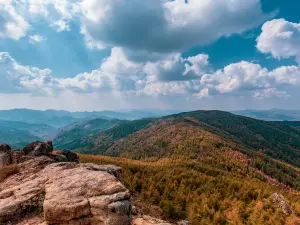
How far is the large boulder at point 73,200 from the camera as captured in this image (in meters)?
17.8

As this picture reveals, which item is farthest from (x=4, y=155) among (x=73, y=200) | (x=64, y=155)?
(x=73, y=200)

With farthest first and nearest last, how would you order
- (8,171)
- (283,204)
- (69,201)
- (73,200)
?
1. (283,204)
2. (8,171)
3. (73,200)
4. (69,201)

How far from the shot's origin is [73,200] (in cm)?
1852

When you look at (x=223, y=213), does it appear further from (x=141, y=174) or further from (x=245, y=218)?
(x=141, y=174)

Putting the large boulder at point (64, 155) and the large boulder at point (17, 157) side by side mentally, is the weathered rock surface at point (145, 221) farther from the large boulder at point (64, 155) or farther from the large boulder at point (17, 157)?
the large boulder at point (64, 155)

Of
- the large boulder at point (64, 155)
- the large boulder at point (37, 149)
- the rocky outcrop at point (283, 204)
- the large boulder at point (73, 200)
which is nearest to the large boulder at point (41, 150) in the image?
the large boulder at point (37, 149)

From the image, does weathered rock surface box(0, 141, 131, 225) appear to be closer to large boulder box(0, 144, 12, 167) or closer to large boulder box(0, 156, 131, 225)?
large boulder box(0, 156, 131, 225)

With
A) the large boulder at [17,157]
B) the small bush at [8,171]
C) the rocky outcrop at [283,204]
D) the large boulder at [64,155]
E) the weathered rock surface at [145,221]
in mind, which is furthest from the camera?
the rocky outcrop at [283,204]

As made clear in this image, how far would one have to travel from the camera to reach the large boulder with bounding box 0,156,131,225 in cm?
1778

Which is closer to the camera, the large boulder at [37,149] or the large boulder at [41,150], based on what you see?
the large boulder at [41,150]

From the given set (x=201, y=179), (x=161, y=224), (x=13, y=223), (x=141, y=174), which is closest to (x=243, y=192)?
(x=201, y=179)

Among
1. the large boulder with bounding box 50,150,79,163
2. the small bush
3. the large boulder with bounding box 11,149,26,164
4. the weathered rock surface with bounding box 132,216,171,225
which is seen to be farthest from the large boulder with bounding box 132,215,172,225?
the large boulder with bounding box 50,150,79,163

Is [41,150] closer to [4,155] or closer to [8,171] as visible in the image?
[4,155]

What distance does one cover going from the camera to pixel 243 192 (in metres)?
70.9
